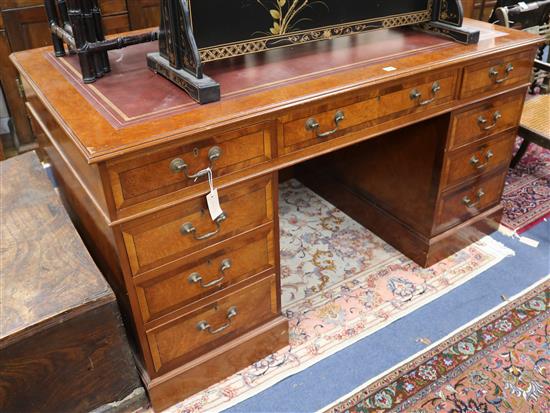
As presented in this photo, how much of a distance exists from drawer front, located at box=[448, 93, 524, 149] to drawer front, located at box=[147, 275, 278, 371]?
885 mm

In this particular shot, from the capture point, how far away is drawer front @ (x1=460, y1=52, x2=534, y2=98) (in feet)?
5.84

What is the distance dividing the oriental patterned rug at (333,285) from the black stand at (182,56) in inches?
37.2

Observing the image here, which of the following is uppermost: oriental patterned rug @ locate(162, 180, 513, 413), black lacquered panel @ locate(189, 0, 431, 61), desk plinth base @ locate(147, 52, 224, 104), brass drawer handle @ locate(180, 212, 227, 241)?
black lacquered panel @ locate(189, 0, 431, 61)

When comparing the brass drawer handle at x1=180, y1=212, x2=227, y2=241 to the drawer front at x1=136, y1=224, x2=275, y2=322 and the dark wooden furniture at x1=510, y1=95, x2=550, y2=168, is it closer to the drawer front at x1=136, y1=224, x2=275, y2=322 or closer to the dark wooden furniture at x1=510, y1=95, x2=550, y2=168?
the drawer front at x1=136, y1=224, x2=275, y2=322

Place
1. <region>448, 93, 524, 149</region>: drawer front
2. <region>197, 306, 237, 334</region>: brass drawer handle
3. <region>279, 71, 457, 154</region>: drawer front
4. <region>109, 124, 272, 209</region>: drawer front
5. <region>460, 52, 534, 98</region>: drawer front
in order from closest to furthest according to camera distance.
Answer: <region>109, 124, 272, 209</region>: drawer front → <region>279, 71, 457, 154</region>: drawer front → <region>197, 306, 237, 334</region>: brass drawer handle → <region>460, 52, 534, 98</region>: drawer front → <region>448, 93, 524, 149</region>: drawer front

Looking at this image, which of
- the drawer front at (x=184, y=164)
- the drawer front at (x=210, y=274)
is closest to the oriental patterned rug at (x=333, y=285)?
the drawer front at (x=210, y=274)

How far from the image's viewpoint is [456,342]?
1.85 meters

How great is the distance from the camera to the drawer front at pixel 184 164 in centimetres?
121

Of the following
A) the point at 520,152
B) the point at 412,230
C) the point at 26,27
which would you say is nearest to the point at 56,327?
the point at 412,230

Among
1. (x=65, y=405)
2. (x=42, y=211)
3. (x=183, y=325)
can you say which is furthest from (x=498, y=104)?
(x=65, y=405)

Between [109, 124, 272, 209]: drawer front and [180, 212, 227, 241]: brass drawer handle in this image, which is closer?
[109, 124, 272, 209]: drawer front

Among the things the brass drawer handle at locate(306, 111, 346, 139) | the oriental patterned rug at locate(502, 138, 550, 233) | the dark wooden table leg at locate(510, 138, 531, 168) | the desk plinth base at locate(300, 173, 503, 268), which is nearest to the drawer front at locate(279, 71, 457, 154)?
the brass drawer handle at locate(306, 111, 346, 139)

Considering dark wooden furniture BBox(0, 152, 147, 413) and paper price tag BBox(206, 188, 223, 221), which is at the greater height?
paper price tag BBox(206, 188, 223, 221)

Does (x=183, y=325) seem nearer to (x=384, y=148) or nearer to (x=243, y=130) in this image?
(x=243, y=130)
